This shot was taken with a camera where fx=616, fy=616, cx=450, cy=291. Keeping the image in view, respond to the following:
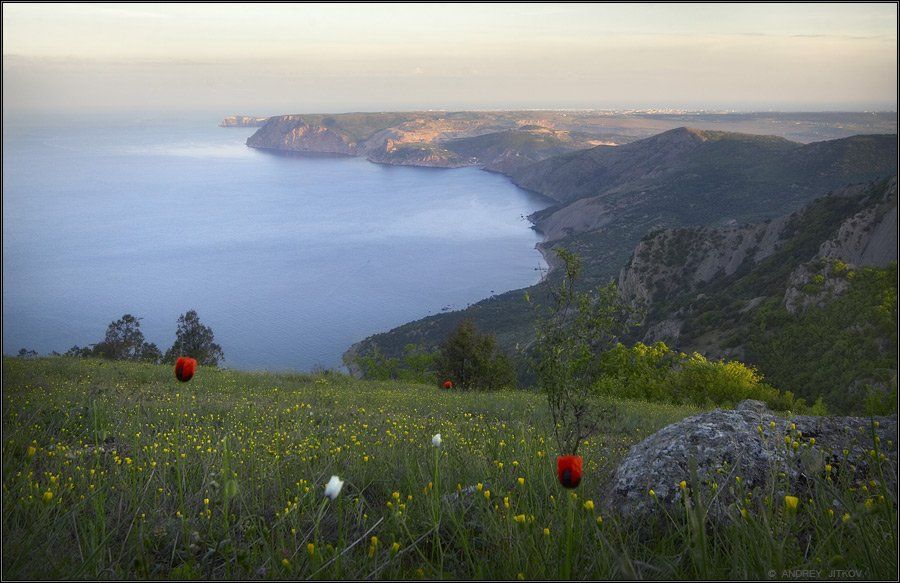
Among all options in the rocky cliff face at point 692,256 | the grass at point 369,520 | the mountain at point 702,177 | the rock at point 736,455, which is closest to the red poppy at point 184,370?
the grass at point 369,520

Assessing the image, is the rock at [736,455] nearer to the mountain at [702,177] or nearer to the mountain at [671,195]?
the mountain at [671,195]

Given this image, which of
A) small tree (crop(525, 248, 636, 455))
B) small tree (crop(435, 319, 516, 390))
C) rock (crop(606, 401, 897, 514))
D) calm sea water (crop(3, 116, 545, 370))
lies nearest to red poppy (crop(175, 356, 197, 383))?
rock (crop(606, 401, 897, 514))

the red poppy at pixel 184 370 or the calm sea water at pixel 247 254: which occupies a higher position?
the red poppy at pixel 184 370

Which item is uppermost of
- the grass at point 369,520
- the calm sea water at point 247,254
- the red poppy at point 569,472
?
the red poppy at point 569,472

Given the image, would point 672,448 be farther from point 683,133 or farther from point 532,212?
point 683,133

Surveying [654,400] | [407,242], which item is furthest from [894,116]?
[407,242]

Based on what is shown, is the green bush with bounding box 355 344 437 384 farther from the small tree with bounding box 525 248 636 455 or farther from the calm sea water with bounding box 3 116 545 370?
the small tree with bounding box 525 248 636 455

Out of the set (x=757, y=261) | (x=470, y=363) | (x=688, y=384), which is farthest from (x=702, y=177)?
(x=688, y=384)
